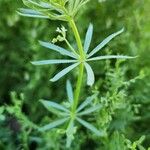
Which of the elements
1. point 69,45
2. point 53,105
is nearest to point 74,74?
point 53,105

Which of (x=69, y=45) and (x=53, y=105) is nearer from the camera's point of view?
(x=69, y=45)

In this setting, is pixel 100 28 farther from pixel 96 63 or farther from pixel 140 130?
pixel 140 130

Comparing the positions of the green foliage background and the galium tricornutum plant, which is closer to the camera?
the galium tricornutum plant

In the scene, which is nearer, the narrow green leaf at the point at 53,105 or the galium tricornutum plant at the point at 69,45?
the galium tricornutum plant at the point at 69,45

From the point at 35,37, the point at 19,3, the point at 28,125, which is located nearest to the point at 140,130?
the point at 28,125

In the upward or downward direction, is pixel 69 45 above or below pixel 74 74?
below

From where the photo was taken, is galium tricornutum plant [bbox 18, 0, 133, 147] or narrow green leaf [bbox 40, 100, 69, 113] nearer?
galium tricornutum plant [bbox 18, 0, 133, 147]

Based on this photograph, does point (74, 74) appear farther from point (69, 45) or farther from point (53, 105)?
point (69, 45)

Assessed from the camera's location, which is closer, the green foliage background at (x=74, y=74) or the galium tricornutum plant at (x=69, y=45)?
the galium tricornutum plant at (x=69, y=45)
